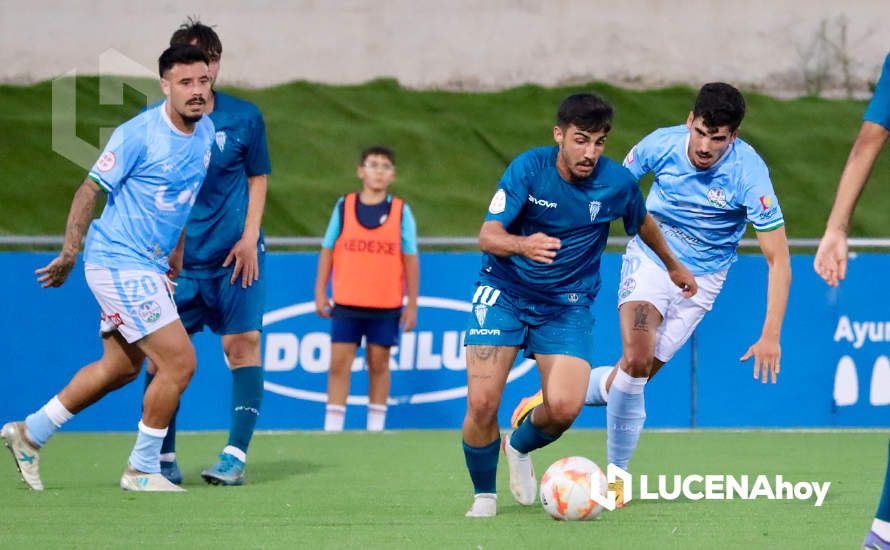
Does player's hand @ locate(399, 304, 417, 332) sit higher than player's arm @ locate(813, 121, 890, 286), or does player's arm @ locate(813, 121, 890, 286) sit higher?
player's arm @ locate(813, 121, 890, 286)

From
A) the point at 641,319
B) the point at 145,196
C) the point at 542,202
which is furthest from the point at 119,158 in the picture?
the point at 641,319

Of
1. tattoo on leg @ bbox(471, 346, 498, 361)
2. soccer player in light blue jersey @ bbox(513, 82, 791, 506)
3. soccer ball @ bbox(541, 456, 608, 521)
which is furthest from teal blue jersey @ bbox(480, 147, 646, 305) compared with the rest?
soccer player in light blue jersey @ bbox(513, 82, 791, 506)

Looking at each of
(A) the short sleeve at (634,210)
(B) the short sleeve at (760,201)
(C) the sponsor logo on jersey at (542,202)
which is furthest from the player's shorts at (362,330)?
(C) the sponsor logo on jersey at (542,202)

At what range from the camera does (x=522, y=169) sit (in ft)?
21.4

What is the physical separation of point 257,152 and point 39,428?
1.86 metres

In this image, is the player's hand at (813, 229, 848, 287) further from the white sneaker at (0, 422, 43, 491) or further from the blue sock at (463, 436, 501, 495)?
the white sneaker at (0, 422, 43, 491)

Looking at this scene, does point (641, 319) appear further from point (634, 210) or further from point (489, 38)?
point (489, 38)

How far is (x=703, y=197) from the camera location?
7.74m

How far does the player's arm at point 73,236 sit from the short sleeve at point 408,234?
14.4 feet

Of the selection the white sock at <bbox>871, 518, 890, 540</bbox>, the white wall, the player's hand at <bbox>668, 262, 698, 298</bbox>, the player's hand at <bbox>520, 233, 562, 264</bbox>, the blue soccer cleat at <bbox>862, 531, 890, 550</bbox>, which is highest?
the white wall

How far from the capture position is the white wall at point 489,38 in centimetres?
1742

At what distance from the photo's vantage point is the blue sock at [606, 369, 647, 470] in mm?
7480

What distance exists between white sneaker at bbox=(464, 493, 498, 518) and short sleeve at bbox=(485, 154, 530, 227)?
1.18 meters

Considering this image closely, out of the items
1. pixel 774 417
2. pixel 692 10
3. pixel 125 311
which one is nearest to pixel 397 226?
pixel 774 417
